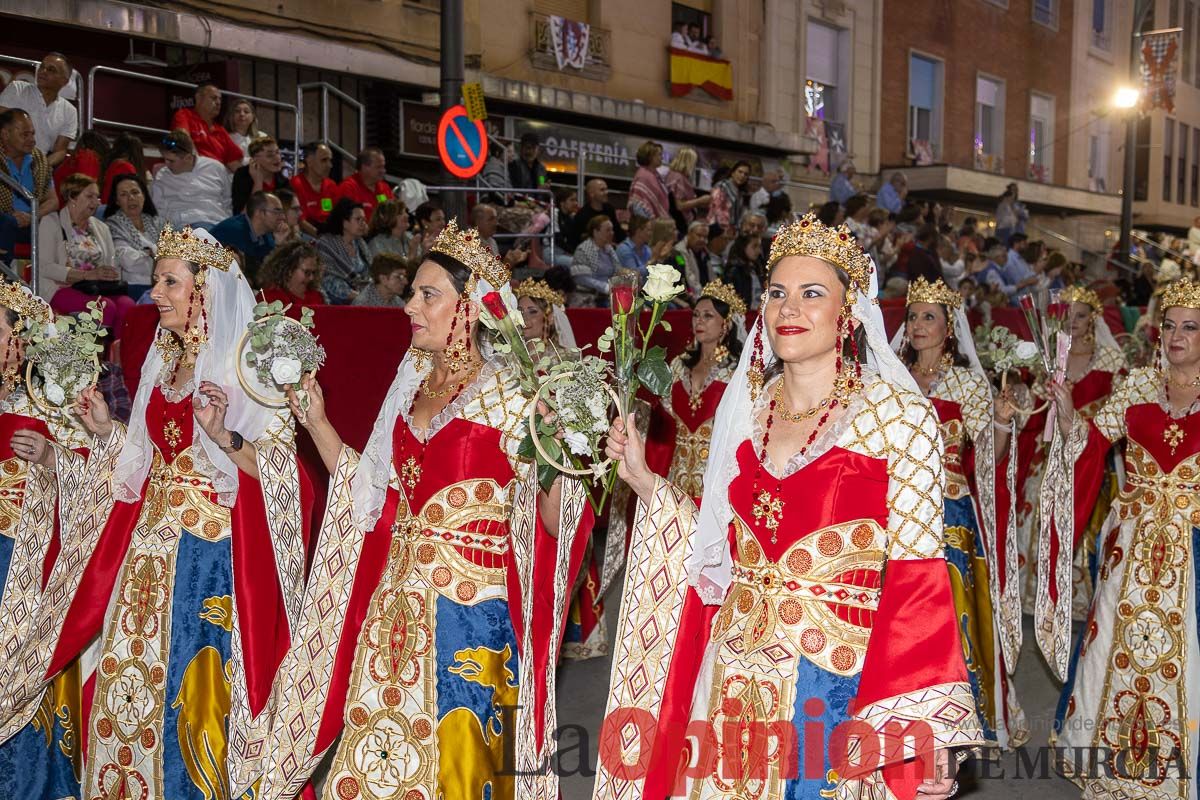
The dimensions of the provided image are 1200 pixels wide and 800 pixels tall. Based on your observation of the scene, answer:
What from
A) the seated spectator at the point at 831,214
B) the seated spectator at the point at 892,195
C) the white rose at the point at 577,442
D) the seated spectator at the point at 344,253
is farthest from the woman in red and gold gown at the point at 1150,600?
the seated spectator at the point at 892,195

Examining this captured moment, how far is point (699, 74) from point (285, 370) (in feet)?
47.9

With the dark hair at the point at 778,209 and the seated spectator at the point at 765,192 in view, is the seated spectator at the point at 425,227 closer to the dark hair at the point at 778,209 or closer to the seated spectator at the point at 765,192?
the dark hair at the point at 778,209

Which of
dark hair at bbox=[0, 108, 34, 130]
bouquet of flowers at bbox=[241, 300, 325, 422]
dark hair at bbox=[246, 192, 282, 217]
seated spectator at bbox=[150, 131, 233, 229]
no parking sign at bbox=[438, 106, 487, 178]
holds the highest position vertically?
no parking sign at bbox=[438, 106, 487, 178]

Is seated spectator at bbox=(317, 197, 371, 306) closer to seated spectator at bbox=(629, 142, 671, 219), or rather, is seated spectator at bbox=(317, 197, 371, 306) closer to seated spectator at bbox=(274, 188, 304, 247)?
seated spectator at bbox=(274, 188, 304, 247)

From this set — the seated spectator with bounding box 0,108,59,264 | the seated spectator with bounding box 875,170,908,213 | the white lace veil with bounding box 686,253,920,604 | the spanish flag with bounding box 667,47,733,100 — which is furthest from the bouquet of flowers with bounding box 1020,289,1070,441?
the spanish flag with bounding box 667,47,733,100

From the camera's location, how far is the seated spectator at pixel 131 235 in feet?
23.7

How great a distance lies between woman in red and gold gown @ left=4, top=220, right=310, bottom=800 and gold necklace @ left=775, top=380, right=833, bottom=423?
1882mm

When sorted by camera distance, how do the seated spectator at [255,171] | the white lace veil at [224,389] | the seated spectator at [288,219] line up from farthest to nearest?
the seated spectator at [255,171] < the seated spectator at [288,219] < the white lace veil at [224,389]

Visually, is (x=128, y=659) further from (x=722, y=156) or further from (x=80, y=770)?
(x=722, y=156)

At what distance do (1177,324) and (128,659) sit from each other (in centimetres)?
425

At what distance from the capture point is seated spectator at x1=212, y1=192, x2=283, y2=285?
294 inches

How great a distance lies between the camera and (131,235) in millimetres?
7320

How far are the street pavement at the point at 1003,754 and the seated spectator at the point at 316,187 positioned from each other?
3.94 metres

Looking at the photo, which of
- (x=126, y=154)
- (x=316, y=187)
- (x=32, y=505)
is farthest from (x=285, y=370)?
(x=316, y=187)
